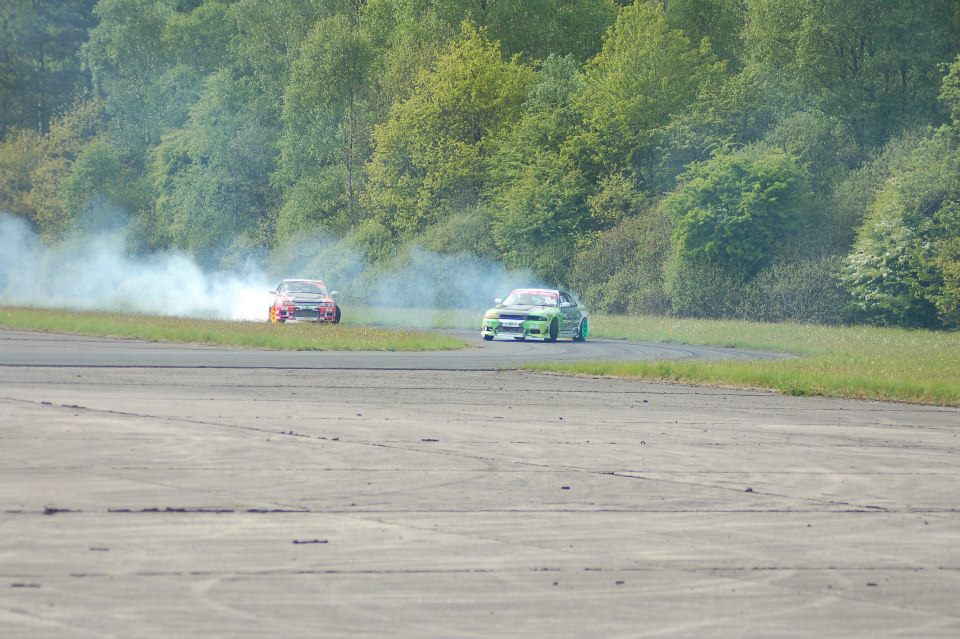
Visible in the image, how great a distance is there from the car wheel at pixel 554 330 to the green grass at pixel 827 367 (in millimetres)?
3821

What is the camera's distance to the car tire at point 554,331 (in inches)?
1699

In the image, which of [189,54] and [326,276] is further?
[189,54]

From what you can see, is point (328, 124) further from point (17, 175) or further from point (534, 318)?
point (534, 318)

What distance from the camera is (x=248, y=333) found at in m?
39.6

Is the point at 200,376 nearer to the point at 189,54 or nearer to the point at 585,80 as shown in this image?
the point at 585,80

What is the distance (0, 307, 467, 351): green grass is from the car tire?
3371mm

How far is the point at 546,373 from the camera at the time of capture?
93.3ft

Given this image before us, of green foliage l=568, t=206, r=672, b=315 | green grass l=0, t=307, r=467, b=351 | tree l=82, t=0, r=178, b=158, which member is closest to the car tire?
green grass l=0, t=307, r=467, b=351

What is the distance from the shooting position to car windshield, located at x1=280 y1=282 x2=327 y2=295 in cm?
5238

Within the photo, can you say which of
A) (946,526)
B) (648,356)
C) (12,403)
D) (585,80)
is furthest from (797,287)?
(946,526)

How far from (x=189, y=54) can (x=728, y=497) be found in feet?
323

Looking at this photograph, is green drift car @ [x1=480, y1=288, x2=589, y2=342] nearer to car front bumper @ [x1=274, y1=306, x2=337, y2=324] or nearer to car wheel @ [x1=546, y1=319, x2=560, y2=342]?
car wheel @ [x1=546, y1=319, x2=560, y2=342]

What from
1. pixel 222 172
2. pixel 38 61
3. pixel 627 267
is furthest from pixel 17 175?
pixel 627 267

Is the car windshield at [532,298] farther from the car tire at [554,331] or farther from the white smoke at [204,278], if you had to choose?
the white smoke at [204,278]
